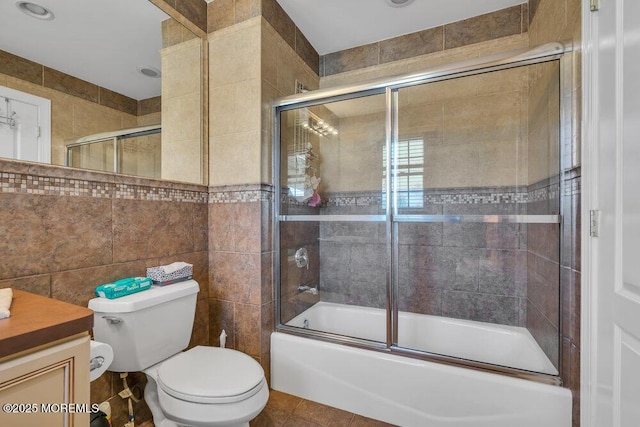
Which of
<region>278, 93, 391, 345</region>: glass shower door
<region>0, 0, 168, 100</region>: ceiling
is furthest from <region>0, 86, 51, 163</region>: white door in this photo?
<region>278, 93, 391, 345</region>: glass shower door

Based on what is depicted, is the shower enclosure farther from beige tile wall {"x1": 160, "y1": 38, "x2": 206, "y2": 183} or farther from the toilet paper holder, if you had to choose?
the toilet paper holder

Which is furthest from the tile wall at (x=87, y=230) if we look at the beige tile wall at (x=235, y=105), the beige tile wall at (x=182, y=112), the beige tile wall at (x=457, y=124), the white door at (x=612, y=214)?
the white door at (x=612, y=214)

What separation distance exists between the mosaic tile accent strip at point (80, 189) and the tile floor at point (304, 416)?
1273 mm

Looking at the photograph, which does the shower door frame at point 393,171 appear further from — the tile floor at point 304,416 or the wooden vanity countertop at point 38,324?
the wooden vanity countertop at point 38,324

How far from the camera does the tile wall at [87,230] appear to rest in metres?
1.05

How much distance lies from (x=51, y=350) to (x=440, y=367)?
4.88 ft

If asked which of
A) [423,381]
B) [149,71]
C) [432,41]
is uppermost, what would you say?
[432,41]

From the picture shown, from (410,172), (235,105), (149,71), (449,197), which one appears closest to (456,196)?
(449,197)

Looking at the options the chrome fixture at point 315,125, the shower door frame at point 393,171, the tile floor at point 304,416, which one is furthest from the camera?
the chrome fixture at point 315,125

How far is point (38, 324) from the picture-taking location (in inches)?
24.0

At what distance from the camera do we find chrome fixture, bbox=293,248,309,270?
2.08 meters

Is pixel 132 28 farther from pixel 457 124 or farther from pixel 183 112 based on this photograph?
pixel 457 124

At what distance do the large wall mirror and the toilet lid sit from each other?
36.9 inches

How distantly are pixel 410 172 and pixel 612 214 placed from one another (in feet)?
3.64
